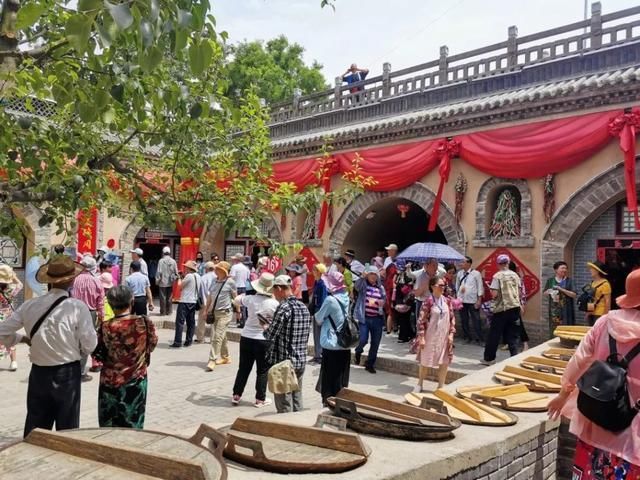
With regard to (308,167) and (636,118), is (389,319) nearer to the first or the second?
(308,167)

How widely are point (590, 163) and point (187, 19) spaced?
31.3 ft

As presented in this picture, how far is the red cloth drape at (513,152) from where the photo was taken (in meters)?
9.31

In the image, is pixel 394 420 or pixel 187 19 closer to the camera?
pixel 187 19

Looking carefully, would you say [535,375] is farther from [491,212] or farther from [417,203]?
[417,203]

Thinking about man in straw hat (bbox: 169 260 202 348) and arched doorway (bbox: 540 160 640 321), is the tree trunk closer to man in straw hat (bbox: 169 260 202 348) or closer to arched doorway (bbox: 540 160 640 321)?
man in straw hat (bbox: 169 260 202 348)

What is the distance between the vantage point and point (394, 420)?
10.6 feet

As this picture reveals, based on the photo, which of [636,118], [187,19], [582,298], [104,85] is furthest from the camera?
[636,118]

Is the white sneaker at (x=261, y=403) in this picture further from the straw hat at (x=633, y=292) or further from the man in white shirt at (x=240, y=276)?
the man in white shirt at (x=240, y=276)

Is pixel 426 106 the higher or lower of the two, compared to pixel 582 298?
higher

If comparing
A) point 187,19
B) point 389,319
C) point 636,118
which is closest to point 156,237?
point 389,319

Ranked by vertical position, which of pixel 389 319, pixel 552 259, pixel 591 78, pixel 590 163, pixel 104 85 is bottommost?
pixel 389 319

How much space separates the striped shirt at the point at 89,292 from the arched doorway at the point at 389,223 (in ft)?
23.5

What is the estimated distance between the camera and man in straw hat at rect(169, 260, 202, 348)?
10.2 meters

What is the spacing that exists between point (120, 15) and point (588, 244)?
10.2m
